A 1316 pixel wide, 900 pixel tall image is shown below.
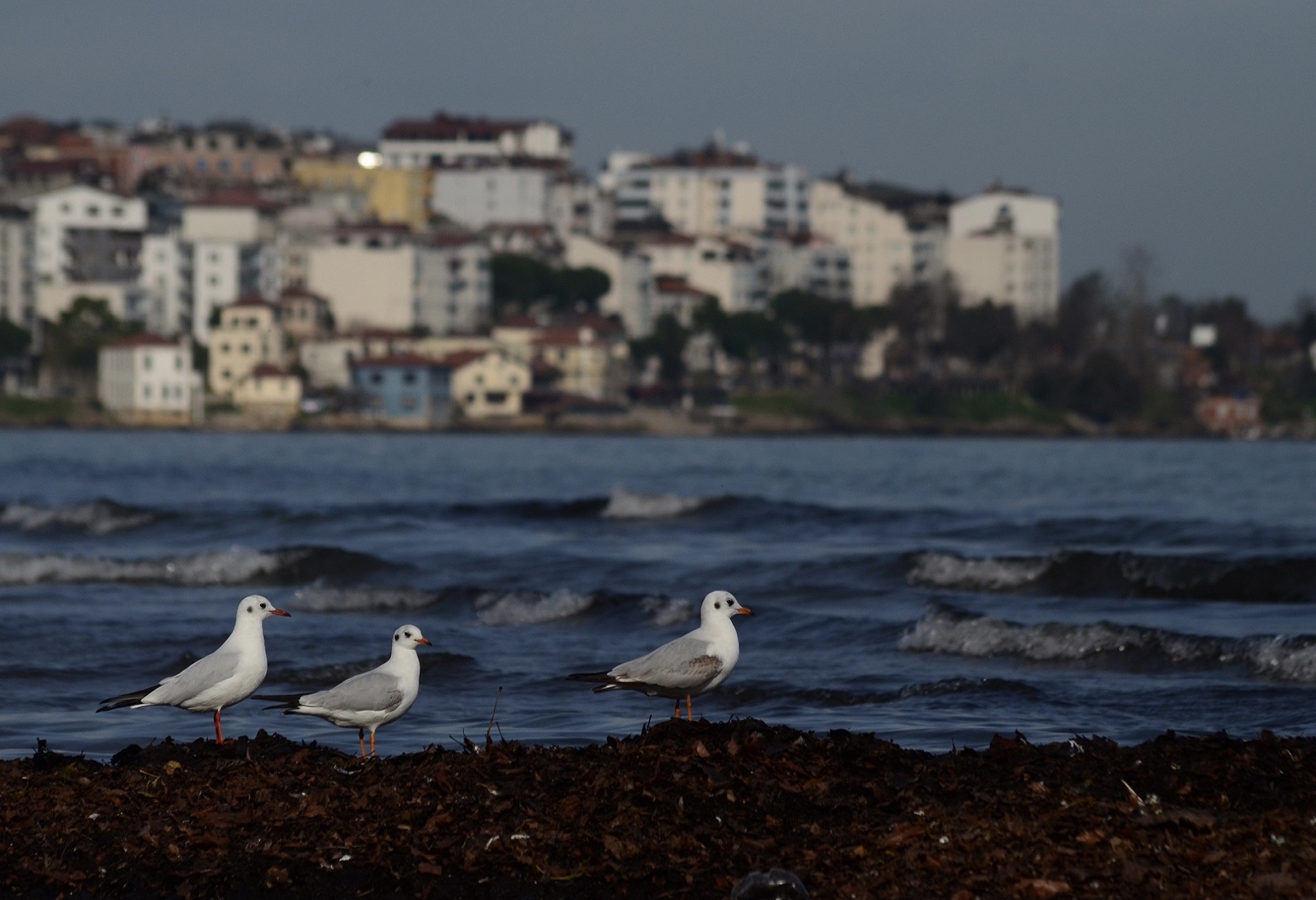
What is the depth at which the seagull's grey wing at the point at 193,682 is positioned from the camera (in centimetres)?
985

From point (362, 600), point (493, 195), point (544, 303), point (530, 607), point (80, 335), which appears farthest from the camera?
point (493, 195)

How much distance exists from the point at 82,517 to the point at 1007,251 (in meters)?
147

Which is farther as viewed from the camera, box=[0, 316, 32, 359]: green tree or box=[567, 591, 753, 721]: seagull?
box=[0, 316, 32, 359]: green tree

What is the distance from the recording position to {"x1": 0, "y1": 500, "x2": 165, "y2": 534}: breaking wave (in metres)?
32.1

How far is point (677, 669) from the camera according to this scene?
9.72 meters

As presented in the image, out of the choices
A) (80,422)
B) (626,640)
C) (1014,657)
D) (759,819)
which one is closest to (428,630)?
(626,640)

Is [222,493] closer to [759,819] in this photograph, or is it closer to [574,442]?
[759,819]

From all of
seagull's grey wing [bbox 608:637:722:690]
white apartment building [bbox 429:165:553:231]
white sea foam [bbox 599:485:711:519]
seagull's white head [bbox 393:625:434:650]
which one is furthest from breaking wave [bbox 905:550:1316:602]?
white apartment building [bbox 429:165:553:231]

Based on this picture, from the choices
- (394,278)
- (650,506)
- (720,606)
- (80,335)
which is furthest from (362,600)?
(394,278)

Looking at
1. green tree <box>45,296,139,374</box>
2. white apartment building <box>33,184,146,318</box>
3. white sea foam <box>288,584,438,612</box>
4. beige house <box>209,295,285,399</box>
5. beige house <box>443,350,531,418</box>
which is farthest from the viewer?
white apartment building <box>33,184,146,318</box>

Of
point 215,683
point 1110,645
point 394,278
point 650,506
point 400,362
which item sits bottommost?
point 650,506

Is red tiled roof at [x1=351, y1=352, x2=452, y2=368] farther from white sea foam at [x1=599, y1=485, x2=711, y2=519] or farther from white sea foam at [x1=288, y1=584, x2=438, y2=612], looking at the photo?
white sea foam at [x1=288, y1=584, x2=438, y2=612]

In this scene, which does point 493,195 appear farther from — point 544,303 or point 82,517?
point 82,517

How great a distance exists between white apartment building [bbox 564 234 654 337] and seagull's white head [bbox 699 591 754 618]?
140 metres
